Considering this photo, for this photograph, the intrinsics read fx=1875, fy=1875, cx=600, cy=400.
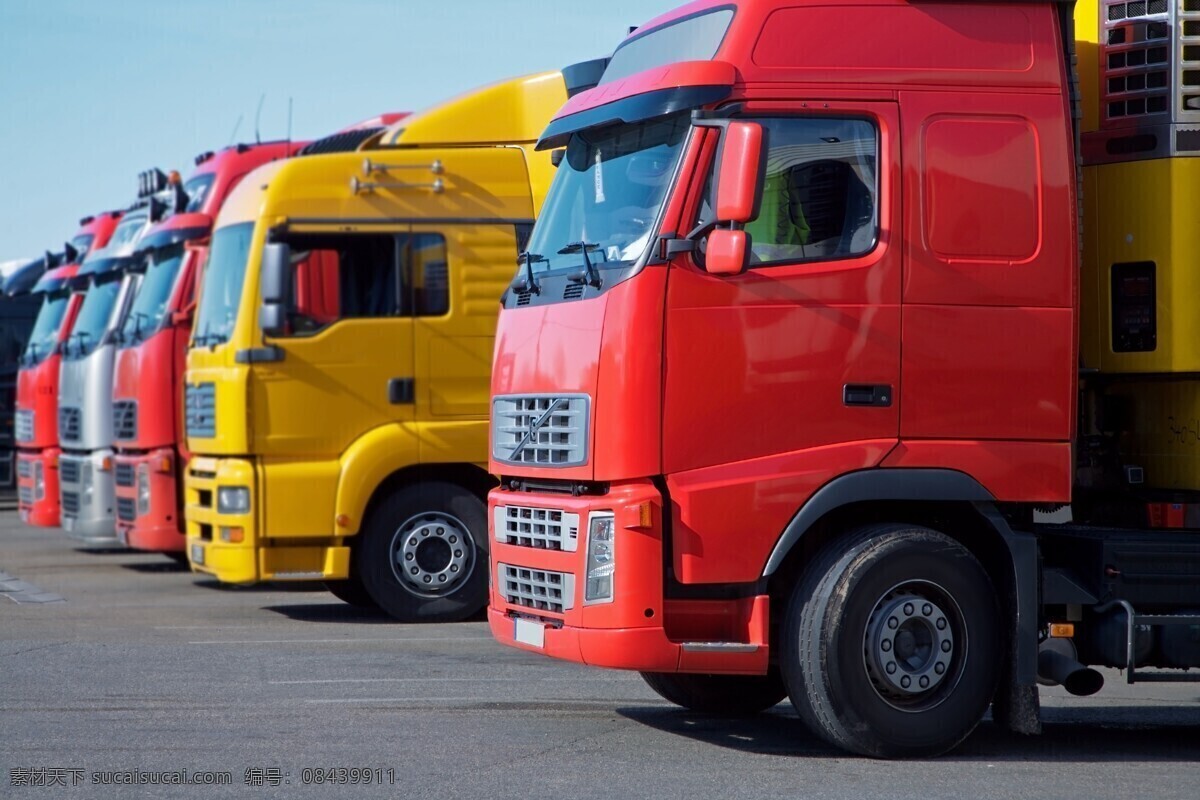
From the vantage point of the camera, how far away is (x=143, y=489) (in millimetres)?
16328

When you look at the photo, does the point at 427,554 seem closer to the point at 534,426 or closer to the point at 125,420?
the point at 125,420

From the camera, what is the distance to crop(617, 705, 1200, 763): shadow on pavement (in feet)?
27.3

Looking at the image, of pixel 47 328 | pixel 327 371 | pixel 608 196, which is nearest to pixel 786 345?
pixel 608 196

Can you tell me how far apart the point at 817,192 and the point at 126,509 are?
10.4 m

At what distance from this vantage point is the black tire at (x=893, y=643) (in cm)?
778

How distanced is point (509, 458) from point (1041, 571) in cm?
243

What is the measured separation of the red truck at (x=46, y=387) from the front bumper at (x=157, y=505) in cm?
357

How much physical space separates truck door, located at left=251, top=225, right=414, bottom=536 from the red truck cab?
2.64 meters

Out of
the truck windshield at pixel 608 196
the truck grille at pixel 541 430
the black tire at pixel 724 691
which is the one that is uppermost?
the truck windshield at pixel 608 196

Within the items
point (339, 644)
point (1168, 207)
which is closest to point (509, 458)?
point (1168, 207)

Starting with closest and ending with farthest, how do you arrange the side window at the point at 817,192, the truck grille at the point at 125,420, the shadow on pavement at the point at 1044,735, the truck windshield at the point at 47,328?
the side window at the point at 817,192
the shadow on pavement at the point at 1044,735
the truck grille at the point at 125,420
the truck windshield at the point at 47,328

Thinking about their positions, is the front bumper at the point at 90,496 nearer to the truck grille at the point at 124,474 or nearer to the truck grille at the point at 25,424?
the truck grille at the point at 124,474

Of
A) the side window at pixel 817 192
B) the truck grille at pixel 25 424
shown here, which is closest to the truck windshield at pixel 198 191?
the truck grille at pixel 25 424

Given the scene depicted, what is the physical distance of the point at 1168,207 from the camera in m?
8.38
